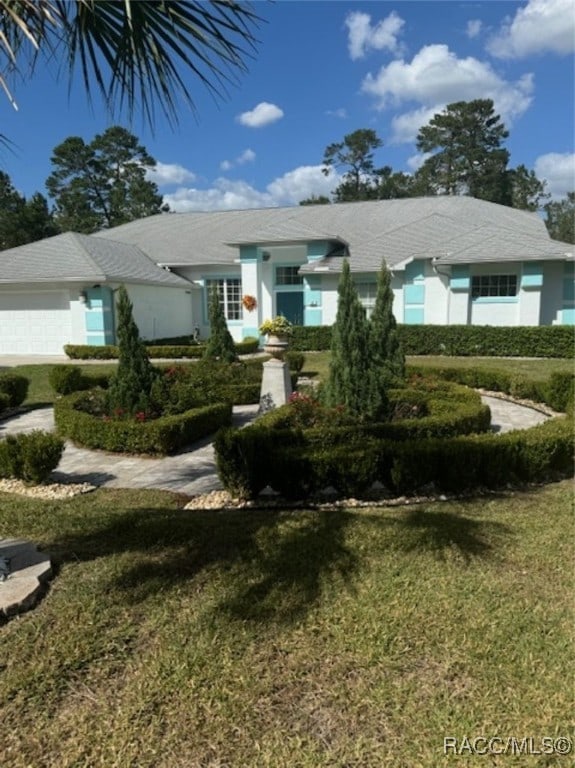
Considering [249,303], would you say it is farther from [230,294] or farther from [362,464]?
[362,464]

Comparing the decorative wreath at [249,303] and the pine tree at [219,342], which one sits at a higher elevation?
the decorative wreath at [249,303]

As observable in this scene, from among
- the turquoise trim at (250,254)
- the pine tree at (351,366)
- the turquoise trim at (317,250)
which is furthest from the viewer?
the turquoise trim at (250,254)

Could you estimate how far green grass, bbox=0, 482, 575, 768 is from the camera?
2377 millimetres

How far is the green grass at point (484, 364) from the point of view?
49.4 ft

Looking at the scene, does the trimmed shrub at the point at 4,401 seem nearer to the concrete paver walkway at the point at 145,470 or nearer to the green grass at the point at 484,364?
the concrete paver walkway at the point at 145,470

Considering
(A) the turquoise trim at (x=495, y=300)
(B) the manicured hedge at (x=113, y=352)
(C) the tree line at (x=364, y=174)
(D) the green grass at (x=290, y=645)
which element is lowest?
(D) the green grass at (x=290, y=645)

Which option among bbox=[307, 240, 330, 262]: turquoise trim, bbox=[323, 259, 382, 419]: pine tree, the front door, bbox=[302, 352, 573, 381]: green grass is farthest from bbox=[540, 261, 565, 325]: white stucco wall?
bbox=[323, 259, 382, 419]: pine tree

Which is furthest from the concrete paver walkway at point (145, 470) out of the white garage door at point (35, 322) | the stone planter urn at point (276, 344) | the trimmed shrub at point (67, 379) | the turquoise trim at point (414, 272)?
the turquoise trim at point (414, 272)

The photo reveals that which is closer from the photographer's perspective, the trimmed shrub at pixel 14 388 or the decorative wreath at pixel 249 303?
the trimmed shrub at pixel 14 388

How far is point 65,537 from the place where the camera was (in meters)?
4.58

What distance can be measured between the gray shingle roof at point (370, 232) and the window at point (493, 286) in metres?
1.16

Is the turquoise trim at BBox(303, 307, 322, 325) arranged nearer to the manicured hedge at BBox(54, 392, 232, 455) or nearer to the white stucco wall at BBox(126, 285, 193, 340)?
the white stucco wall at BBox(126, 285, 193, 340)

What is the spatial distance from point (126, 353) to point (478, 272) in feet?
53.1

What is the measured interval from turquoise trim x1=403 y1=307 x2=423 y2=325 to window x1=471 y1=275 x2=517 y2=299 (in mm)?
2125
